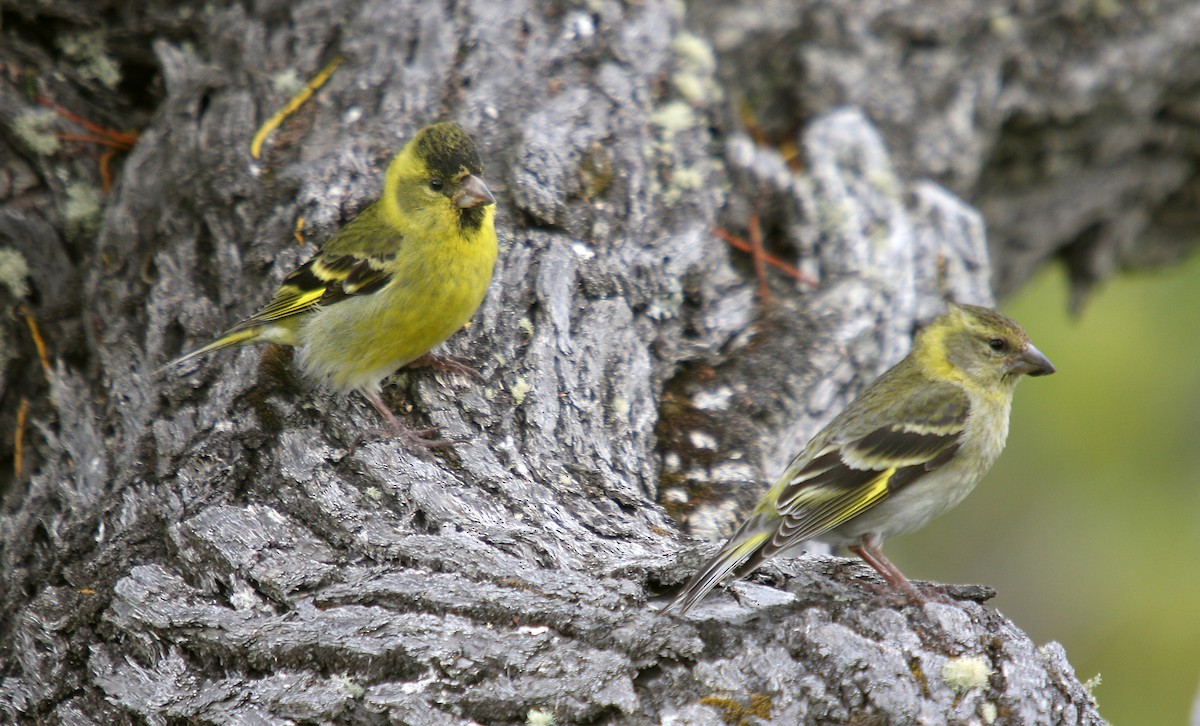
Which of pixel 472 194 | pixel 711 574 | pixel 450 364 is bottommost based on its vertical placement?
pixel 711 574

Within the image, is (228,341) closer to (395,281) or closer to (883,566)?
(395,281)

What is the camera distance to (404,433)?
3709 millimetres

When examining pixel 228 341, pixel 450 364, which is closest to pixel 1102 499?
pixel 450 364

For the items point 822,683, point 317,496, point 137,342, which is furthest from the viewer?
point 137,342

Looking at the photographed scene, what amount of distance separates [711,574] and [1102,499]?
6783mm

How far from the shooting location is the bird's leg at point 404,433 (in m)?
3.70

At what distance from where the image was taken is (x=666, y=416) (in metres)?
4.59

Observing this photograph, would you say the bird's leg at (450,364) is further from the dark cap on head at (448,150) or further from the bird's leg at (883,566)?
the bird's leg at (883,566)

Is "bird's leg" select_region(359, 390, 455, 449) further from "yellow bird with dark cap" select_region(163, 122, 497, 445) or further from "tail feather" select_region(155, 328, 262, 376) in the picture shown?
"tail feather" select_region(155, 328, 262, 376)

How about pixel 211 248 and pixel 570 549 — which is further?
pixel 211 248

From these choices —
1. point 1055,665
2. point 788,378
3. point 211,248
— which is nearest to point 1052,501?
point 788,378

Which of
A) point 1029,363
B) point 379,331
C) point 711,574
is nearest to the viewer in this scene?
point 711,574

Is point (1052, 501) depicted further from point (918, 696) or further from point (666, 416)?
point (918, 696)

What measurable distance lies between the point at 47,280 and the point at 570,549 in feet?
8.68
